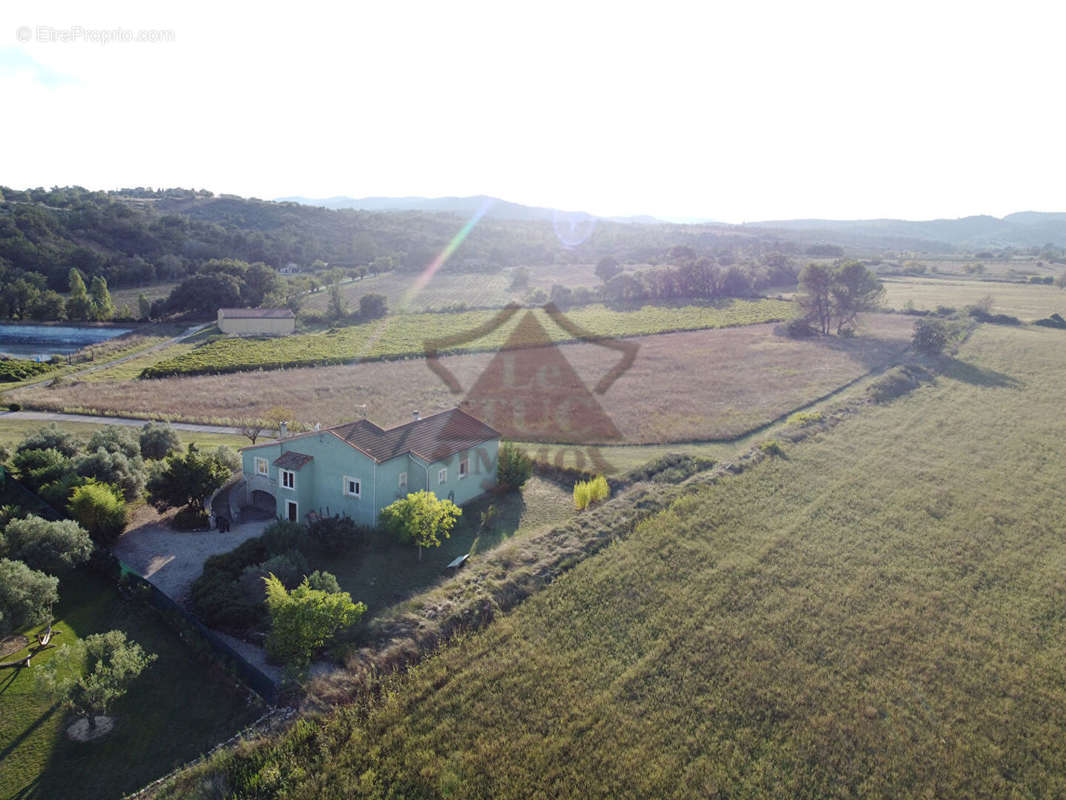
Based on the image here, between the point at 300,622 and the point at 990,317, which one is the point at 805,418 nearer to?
the point at 300,622

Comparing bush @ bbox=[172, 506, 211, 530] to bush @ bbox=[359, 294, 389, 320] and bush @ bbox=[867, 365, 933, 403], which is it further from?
bush @ bbox=[359, 294, 389, 320]

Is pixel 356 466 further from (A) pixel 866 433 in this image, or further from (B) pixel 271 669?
(A) pixel 866 433

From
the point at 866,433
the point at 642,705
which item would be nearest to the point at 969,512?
the point at 866,433

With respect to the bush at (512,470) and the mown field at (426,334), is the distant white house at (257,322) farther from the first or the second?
the bush at (512,470)

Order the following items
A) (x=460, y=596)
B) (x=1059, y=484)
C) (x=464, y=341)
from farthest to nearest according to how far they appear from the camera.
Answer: (x=464, y=341) → (x=1059, y=484) → (x=460, y=596)

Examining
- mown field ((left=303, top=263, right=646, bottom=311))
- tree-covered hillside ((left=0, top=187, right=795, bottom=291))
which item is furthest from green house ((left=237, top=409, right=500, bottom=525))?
tree-covered hillside ((left=0, top=187, right=795, bottom=291))

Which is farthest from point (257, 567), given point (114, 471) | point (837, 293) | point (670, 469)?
point (837, 293)
